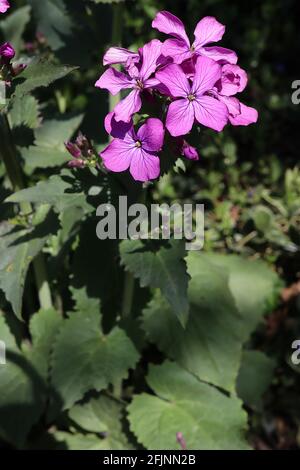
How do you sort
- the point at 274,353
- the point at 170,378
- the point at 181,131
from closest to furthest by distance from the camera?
the point at 181,131 < the point at 170,378 < the point at 274,353

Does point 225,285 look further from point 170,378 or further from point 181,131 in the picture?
point 181,131

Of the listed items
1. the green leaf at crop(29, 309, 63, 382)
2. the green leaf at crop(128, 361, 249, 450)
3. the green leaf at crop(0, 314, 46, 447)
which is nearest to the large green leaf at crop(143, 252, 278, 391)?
the green leaf at crop(128, 361, 249, 450)

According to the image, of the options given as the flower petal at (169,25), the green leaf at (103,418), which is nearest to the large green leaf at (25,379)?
the green leaf at (103,418)

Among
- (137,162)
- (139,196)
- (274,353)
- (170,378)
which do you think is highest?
(137,162)

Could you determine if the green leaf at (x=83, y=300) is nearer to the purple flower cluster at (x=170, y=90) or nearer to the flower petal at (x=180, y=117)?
the purple flower cluster at (x=170, y=90)

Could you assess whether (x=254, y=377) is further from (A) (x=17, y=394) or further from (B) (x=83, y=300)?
(A) (x=17, y=394)
